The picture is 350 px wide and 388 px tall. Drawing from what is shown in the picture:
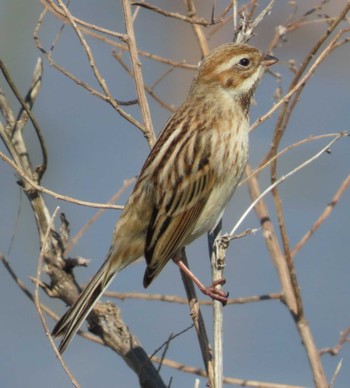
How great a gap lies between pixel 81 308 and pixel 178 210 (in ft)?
1.84

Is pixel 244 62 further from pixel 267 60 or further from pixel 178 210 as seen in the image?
pixel 178 210

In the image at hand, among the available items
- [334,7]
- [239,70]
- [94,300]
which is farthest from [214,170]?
[334,7]

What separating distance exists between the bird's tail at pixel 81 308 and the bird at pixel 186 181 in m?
0.01

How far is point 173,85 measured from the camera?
20.9 feet

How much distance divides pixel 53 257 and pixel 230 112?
2.97 feet

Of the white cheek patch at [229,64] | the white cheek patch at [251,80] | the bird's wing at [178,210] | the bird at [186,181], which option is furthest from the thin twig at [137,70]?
the white cheek patch at [251,80]

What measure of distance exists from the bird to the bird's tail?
0.05ft

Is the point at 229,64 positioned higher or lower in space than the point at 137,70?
higher

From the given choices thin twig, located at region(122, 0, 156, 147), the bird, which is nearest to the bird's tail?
the bird

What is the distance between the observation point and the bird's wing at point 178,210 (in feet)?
12.4

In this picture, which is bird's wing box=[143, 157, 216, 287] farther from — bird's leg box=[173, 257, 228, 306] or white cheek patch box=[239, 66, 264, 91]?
white cheek patch box=[239, 66, 264, 91]

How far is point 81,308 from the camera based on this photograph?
3.54 metres

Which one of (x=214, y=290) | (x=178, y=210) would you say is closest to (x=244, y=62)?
(x=178, y=210)

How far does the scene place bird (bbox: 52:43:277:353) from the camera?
3785 millimetres
